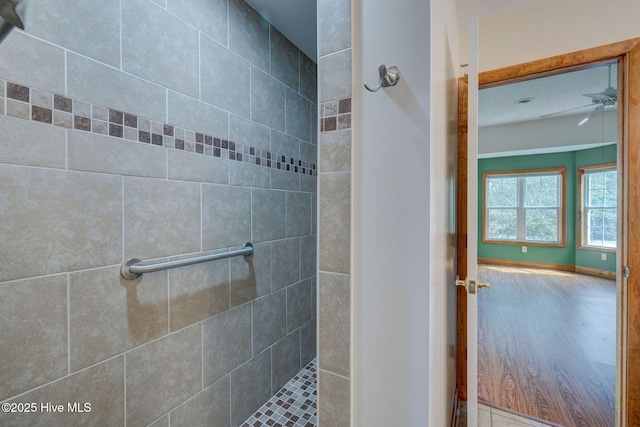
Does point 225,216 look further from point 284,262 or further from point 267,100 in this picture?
point 267,100

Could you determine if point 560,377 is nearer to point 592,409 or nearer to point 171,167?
point 592,409

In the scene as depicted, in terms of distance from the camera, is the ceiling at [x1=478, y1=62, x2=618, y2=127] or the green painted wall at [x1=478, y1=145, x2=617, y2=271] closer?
the ceiling at [x1=478, y1=62, x2=618, y2=127]

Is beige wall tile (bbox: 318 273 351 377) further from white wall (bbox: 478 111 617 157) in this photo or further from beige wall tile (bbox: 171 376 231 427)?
white wall (bbox: 478 111 617 157)

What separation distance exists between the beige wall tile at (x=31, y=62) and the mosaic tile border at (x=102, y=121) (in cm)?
2

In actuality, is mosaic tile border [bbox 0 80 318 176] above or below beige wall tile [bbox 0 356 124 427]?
above

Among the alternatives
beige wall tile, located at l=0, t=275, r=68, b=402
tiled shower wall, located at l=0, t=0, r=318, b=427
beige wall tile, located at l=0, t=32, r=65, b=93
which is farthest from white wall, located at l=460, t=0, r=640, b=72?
beige wall tile, located at l=0, t=275, r=68, b=402

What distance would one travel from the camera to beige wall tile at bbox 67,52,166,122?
35.6 inches

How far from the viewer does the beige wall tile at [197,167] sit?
3.90ft

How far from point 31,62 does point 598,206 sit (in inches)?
290

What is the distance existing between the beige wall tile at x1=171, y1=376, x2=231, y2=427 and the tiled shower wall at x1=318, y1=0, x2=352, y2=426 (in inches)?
27.4

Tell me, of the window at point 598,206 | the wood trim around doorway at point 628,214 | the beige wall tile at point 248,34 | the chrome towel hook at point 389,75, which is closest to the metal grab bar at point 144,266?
the chrome towel hook at point 389,75

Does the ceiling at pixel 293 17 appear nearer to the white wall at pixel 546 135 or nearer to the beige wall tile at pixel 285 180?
the beige wall tile at pixel 285 180

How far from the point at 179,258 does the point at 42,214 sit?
47 cm

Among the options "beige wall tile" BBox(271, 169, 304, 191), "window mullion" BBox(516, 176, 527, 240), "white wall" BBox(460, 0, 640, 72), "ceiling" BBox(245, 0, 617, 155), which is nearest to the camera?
"white wall" BBox(460, 0, 640, 72)
